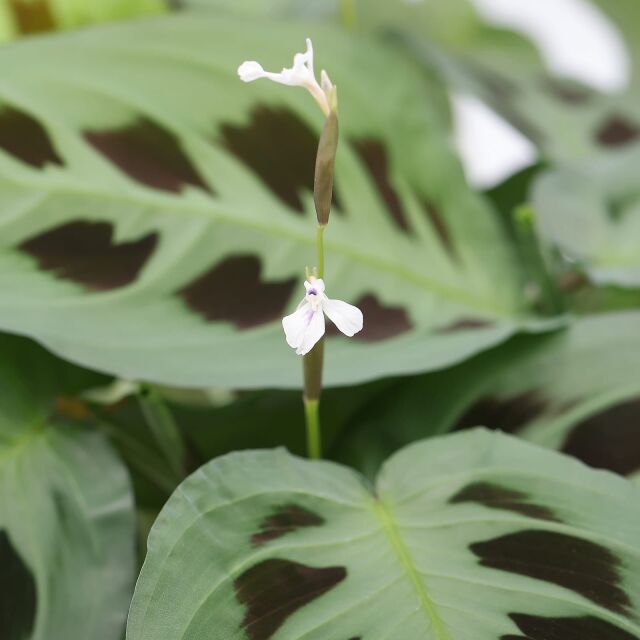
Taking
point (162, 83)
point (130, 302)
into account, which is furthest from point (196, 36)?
point (130, 302)

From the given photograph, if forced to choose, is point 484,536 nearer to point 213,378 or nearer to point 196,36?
point 213,378

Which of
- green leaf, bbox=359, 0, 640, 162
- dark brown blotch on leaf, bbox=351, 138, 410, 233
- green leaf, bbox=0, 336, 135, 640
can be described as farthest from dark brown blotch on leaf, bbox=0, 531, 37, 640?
green leaf, bbox=359, 0, 640, 162

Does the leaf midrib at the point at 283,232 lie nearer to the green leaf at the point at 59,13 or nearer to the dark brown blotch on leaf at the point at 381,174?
the dark brown blotch on leaf at the point at 381,174

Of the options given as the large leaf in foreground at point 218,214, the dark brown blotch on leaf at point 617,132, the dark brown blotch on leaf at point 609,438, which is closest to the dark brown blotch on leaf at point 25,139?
the large leaf in foreground at point 218,214

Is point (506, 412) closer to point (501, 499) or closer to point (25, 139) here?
point (501, 499)

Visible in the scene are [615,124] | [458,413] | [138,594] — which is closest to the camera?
[138,594]

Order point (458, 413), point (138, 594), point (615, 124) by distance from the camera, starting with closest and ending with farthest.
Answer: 1. point (138, 594)
2. point (458, 413)
3. point (615, 124)

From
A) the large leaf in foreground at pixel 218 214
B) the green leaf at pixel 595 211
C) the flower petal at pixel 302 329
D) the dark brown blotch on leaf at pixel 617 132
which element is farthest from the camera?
the dark brown blotch on leaf at pixel 617 132
